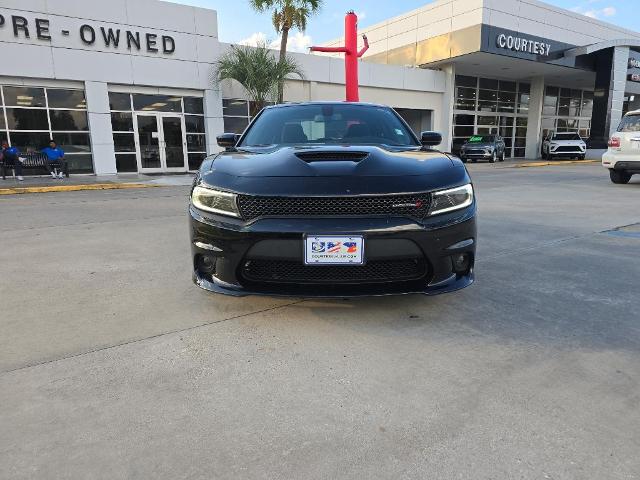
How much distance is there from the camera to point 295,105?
4.27m

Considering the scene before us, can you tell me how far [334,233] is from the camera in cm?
237

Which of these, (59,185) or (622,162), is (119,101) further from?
(622,162)

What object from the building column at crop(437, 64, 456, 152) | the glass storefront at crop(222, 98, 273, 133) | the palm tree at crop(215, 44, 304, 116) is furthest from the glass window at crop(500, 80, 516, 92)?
the glass storefront at crop(222, 98, 273, 133)

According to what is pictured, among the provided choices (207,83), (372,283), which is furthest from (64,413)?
(207,83)

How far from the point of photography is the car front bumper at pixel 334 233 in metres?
2.40

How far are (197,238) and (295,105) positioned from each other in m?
2.12

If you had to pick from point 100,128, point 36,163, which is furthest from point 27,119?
point 100,128

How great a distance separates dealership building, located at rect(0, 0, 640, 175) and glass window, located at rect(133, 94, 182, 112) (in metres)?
0.04

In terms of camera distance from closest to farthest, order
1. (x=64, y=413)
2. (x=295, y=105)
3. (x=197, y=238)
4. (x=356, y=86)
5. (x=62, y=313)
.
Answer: (x=64, y=413) → (x=197, y=238) → (x=62, y=313) → (x=295, y=105) → (x=356, y=86)

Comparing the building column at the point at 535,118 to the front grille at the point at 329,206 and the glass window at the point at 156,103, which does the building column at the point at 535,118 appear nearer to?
the glass window at the point at 156,103

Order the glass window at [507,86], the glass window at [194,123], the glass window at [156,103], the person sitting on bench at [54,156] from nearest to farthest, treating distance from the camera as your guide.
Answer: the person sitting on bench at [54,156] → the glass window at [156,103] → the glass window at [194,123] → the glass window at [507,86]

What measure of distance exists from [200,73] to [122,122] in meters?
3.58

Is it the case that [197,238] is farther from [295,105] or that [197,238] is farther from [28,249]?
[28,249]

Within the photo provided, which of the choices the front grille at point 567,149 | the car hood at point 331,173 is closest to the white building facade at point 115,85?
the car hood at point 331,173
